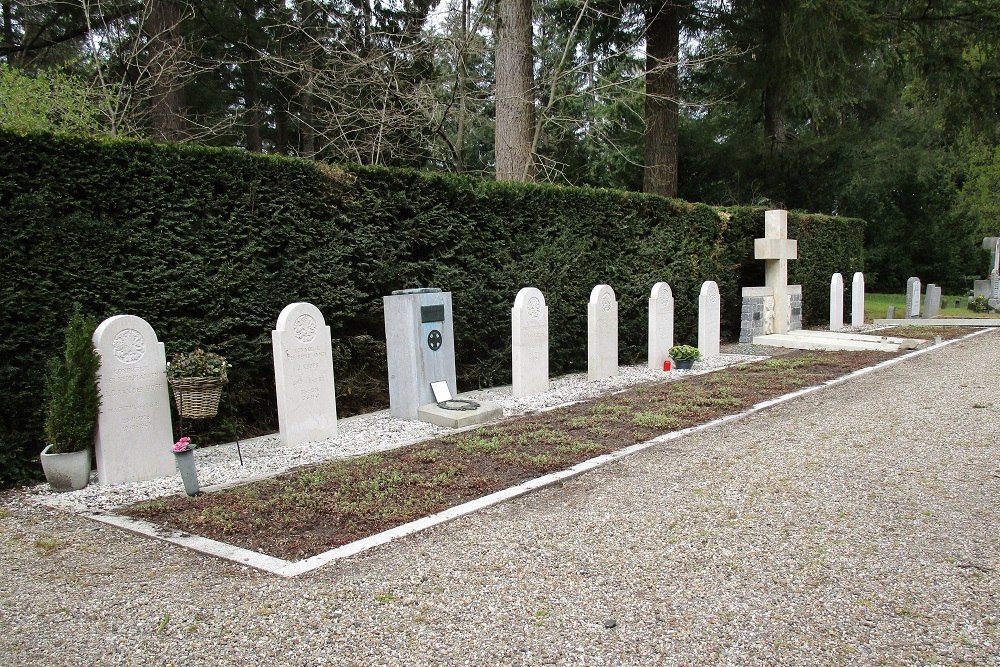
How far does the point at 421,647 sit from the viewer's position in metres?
2.62

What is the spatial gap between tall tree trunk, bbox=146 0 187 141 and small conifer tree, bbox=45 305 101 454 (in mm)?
8210

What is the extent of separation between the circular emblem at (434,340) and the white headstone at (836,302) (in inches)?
435

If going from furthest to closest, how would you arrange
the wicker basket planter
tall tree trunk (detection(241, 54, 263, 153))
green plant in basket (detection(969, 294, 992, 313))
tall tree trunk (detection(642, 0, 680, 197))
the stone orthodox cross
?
green plant in basket (detection(969, 294, 992, 313)) < tall tree trunk (detection(241, 54, 263, 153)) < tall tree trunk (detection(642, 0, 680, 197)) < the stone orthodox cross < the wicker basket planter

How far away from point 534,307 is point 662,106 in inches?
342

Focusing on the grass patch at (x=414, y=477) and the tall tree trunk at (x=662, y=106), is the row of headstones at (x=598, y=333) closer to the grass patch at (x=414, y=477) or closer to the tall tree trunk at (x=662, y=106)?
the grass patch at (x=414, y=477)

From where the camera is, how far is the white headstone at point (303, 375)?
5.86 metres

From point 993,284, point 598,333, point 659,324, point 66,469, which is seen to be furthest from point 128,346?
point 993,284

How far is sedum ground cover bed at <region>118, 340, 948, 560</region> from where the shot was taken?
393cm

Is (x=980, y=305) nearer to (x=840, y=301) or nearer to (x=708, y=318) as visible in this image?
(x=840, y=301)

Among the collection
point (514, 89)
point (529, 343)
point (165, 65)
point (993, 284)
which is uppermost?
point (165, 65)

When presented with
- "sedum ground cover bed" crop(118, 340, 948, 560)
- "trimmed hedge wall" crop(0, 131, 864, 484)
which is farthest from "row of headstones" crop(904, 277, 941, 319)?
"sedum ground cover bed" crop(118, 340, 948, 560)

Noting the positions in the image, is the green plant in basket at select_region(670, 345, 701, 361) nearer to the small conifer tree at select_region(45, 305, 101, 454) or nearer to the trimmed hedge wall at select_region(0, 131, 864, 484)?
the trimmed hedge wall at select_region(0, 131, 864, 484)

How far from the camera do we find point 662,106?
14.9 meters

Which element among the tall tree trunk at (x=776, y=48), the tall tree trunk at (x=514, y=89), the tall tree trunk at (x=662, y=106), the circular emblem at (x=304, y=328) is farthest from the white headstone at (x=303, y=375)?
the tall tree trunk at (x=776, y=48)
